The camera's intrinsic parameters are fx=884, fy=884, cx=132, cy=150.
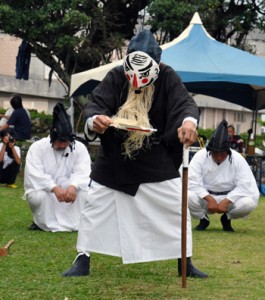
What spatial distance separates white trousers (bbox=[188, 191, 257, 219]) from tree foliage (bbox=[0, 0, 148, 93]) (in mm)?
9403

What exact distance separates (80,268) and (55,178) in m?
3.54

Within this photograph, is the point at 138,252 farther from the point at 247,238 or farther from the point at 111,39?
the point at 111,39

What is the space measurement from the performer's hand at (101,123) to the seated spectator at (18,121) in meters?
12.0

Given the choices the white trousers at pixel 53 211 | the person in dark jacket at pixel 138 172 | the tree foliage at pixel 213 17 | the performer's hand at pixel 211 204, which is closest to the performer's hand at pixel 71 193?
the white trousers at pixel 53 211

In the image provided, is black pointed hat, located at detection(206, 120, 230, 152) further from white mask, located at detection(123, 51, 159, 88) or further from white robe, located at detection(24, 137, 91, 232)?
white mask, located at detection(123, 51, 159, 88)

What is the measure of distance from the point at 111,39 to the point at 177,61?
6055mm

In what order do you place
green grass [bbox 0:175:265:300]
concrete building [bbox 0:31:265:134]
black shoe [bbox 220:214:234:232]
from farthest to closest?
1. concrete building [bbox 0:31:265:134]
2. black shoe [bbox 220:214:234:232]
3. green grass [bbox 0:175:265:300]

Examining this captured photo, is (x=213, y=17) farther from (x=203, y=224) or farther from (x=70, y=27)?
(x=203, y=224)

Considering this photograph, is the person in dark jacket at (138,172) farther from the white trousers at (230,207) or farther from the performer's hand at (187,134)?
the white trousers at (230,207)

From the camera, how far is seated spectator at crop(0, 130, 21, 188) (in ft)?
55.8

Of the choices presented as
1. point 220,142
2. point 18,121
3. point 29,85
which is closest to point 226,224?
point 220,142

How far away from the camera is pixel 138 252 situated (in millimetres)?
6656

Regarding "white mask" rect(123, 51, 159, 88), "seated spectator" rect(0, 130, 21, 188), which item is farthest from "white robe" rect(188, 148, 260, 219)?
"seated spectator" rect(0, 130, 21, 188)

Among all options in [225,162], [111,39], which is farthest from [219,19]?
[225,162]
